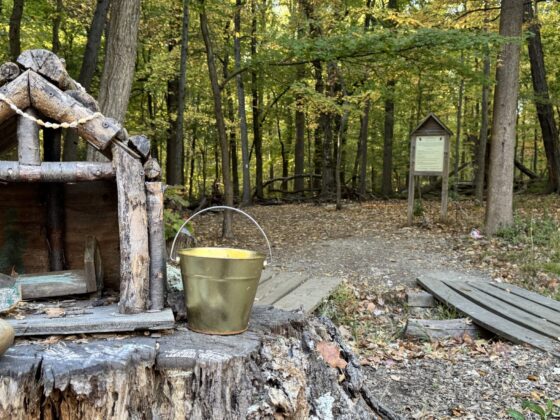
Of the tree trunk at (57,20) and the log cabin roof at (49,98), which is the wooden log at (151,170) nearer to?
the log cabin roof at (49,98)

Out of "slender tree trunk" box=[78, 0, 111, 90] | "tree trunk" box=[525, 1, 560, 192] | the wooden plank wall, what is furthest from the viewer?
"tree trunk" box=[525, 1, 560, 192]

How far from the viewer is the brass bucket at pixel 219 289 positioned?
80.7 inches

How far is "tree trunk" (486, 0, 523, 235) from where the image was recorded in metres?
8.12

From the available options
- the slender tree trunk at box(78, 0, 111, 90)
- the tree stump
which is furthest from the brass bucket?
the slender tree trunk at box(78, 0, 111, 90)

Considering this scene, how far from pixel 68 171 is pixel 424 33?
6403 millimetres

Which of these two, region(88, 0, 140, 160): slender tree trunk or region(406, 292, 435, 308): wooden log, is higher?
region(88, 0, 140, 160): slender tree trunk

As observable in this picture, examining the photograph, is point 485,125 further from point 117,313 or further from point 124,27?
point 117,313

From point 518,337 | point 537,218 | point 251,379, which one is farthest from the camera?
point 537,218

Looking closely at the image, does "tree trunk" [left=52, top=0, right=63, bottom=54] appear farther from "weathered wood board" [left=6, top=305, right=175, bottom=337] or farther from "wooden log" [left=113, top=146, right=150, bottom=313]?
"weathered wood board" [left=6, top=305, right=175, bottom=337]

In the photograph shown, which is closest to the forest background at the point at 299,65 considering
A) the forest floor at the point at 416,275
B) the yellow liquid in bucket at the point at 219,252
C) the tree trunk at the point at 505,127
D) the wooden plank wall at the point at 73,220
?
the tree trunk at the point at 505,127

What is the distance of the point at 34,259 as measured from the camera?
9.57 ft

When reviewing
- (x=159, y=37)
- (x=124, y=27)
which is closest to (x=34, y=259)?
(x=124, y=27)

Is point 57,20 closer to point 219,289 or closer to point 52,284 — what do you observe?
point 52,284

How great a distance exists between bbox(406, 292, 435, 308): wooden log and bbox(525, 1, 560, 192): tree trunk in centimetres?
913
